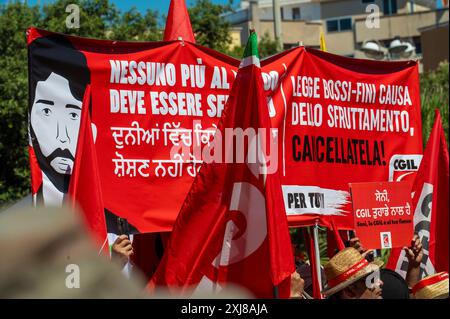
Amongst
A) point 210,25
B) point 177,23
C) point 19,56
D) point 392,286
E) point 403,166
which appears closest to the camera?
point 392,286

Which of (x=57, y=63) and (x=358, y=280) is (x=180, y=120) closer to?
(x=57, y=63)

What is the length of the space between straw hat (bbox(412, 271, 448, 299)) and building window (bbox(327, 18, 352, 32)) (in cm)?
5492

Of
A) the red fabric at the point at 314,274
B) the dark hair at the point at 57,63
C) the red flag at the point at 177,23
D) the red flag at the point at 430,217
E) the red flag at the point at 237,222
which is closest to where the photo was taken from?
the red flag at the point at 237,222

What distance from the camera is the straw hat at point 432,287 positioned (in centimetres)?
599

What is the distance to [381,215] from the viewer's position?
6516 millimetres

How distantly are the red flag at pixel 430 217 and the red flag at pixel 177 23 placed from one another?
2045 millimetres

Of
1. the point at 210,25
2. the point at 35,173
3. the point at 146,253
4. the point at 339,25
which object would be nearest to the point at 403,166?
the point at 146,253

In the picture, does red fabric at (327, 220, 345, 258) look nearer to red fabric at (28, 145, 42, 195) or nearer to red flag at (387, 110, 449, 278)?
red flag at (387, 110, 449, 278)

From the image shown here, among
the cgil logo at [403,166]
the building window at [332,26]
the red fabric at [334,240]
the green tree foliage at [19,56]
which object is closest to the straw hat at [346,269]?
the red fabric at [334,240]

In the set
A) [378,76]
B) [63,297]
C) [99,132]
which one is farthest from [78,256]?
[378,76]

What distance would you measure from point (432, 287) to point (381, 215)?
27.3 inches

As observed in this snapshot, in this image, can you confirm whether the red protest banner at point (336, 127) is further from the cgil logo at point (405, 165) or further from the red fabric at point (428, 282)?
the red fabric at point (428, 282)

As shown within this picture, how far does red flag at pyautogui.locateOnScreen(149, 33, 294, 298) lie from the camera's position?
4746 mm
